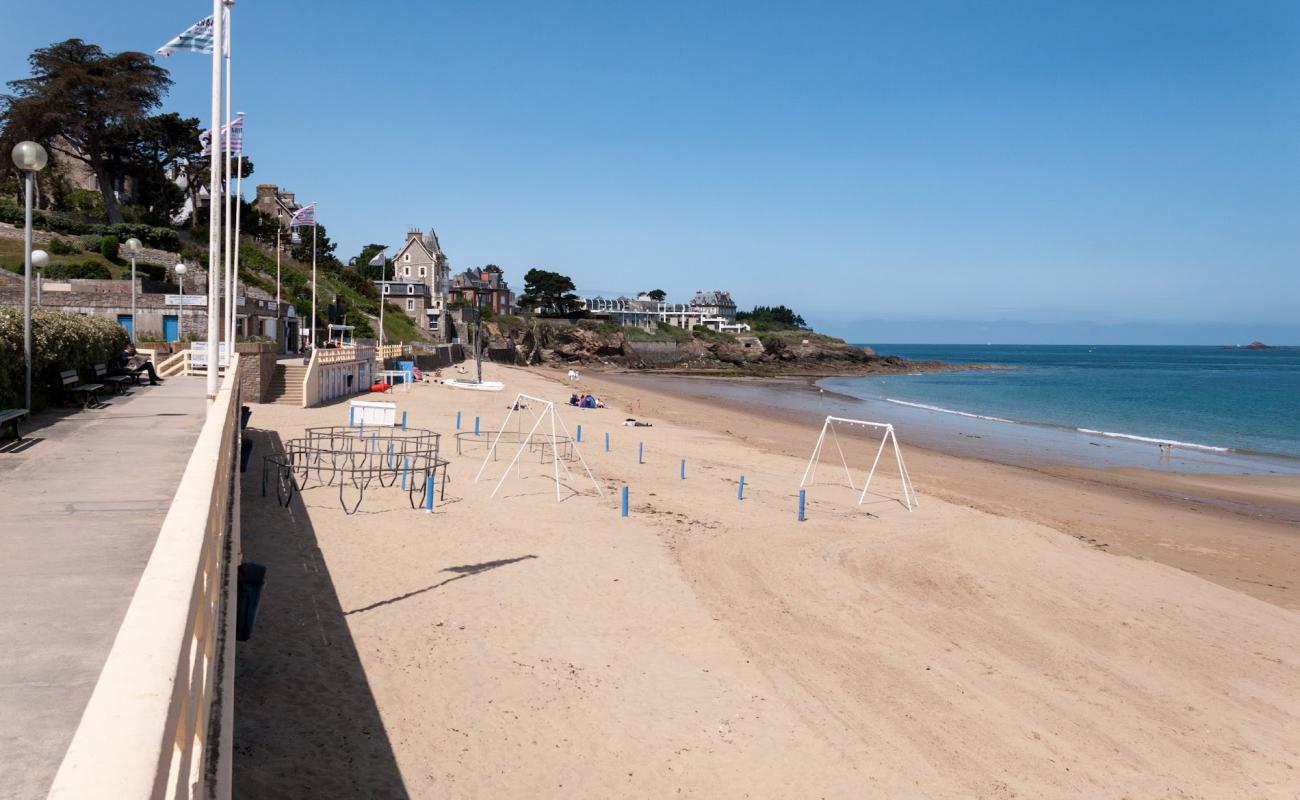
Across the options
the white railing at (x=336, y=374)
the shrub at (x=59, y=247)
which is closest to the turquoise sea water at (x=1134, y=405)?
the white railing at (x=336, y=374)

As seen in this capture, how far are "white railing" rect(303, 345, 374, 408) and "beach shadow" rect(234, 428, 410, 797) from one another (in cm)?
1971

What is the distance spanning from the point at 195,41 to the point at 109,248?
3485 cm

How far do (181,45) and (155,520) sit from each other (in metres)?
11.7

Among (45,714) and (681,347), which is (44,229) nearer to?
(45,714)

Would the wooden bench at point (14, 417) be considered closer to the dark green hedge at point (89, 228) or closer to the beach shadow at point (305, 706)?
the beach shadow at point (305, 706)

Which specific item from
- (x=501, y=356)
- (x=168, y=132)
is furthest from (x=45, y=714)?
(x=501, y=356)

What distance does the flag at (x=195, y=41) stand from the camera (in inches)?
607

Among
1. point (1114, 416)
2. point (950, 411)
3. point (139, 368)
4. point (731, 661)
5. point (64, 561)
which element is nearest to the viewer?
point (64, 561)

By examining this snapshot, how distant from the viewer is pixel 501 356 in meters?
94.6

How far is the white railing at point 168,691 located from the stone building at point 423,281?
3279 inches

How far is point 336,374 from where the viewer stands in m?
33.4

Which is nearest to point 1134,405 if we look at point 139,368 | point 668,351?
point 668,351

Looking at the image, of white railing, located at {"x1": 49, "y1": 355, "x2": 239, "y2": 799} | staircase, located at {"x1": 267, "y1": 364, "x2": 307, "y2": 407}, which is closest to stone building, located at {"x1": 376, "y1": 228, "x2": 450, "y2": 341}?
staircase, located at {"x1": 267, "y1": 364, "x2": 307, "y2": 407}

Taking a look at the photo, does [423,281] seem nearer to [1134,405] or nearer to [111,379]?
[1134,405]
